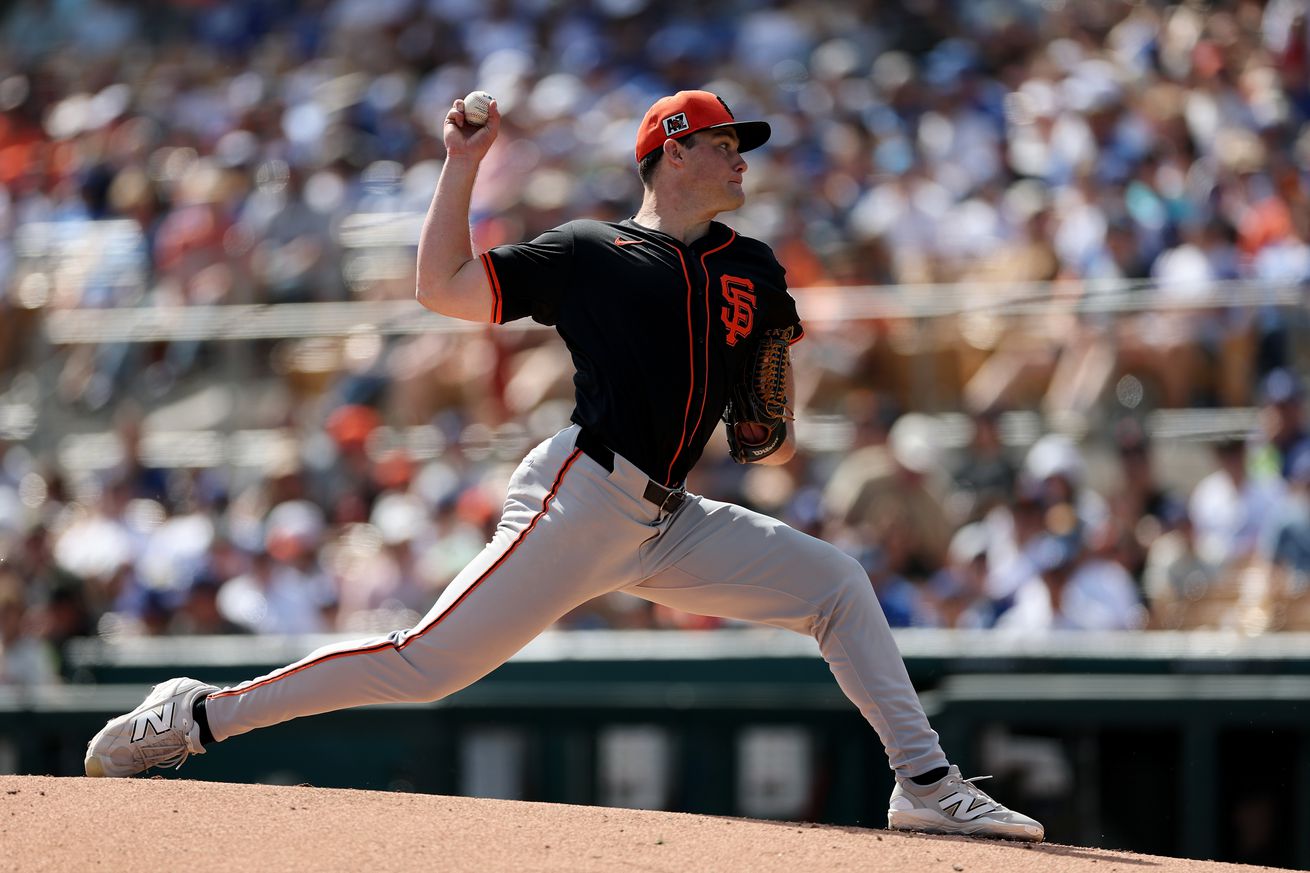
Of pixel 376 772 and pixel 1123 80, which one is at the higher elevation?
pixel 1123 80

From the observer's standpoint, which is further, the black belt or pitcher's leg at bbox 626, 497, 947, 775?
pitcher's leg at bbox 626, 497, 947, 775

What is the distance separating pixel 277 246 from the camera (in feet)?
37.4

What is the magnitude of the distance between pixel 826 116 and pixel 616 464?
8.33 m

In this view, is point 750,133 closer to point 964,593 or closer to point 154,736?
point 154,736

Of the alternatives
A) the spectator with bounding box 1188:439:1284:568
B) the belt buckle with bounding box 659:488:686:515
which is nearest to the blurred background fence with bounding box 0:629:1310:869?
the spectator with bounding box 1188:439:1284:568

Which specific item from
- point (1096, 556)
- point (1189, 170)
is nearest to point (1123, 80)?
point (1189, 170)

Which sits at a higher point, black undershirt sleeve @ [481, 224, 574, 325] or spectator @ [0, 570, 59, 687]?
black undershirt sleeve @ [481, 224, 574, 325]

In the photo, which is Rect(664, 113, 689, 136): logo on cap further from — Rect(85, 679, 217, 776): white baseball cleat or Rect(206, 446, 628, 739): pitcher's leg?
Rect(85, 679, 217, 776): white baseball cleat

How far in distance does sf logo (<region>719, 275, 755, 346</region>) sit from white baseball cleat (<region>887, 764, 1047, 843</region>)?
3.96 feet

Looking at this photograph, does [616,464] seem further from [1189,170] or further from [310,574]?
[1189,170]

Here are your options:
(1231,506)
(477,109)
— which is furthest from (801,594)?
(1231,506)

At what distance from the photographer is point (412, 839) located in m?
4.07

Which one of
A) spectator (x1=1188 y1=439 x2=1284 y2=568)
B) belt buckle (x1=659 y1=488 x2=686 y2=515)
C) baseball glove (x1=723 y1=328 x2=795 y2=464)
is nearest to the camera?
belt buckle (x1=659 y1=488 x2=686 y2=515)

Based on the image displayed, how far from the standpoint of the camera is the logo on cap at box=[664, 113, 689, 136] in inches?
173
